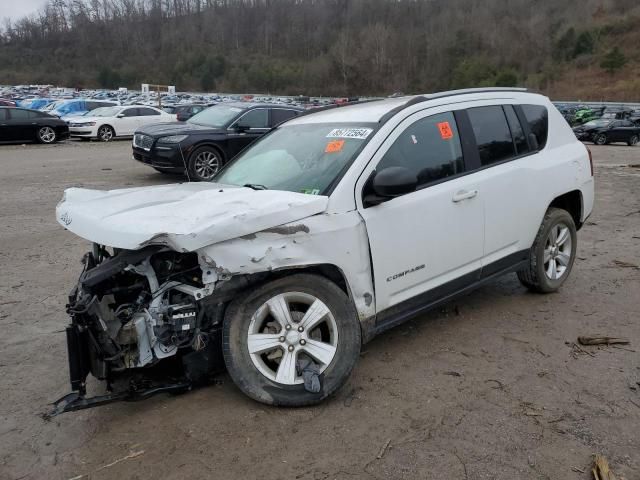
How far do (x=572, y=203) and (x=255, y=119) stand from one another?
8.08 metres

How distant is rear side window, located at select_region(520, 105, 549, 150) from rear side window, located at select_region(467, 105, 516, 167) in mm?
366

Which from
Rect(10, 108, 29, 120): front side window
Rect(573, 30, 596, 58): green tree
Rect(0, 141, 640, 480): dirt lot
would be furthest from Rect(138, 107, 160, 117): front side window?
Rect(573, 30, 596, 58): green tree

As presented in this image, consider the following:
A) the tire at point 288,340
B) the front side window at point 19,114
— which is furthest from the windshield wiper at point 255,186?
the front side window at point 19,114

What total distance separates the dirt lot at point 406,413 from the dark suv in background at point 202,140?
6.27 metres

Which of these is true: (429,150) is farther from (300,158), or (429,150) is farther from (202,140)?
(202,140)

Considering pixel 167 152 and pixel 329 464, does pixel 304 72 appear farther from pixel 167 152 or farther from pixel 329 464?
pixel 329 464

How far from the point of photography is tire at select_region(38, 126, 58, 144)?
20.7 metres

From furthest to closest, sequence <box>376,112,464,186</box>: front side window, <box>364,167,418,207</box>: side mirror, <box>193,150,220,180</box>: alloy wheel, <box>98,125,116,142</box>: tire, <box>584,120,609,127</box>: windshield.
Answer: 1. <box>584,120,609,127</box>: windshield
2. <box>98,125,116,142</box>: tire
3. <box>193,150,220,180</box>: alloy wheel
4. <box>376,112,464,186</box>: front side window
5. <box>364,167,418,207</box>: side mirror

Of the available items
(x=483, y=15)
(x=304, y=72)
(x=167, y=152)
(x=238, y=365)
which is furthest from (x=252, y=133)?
(x=483, y=15)

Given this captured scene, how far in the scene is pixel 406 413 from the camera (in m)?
3.29

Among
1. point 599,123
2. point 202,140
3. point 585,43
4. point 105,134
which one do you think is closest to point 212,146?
point 202,140

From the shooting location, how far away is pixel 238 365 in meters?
3.22

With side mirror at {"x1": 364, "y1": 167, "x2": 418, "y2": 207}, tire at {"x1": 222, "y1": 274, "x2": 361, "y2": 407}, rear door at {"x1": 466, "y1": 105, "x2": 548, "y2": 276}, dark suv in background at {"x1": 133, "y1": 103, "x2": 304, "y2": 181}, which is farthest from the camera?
dark suv in background at {"x1": 133, "y1": 103, "x2": 304, "y2": 181}

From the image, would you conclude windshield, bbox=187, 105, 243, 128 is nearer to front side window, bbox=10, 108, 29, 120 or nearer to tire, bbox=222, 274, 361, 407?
tire, bbox=222, 274, 361, 407
